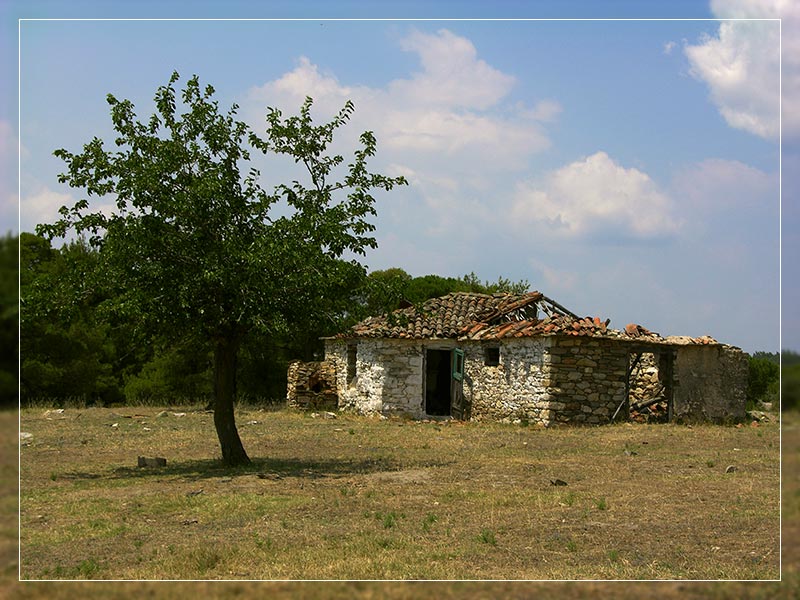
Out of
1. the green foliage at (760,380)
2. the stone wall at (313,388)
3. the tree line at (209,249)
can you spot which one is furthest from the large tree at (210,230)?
the green foliage at (760,380)

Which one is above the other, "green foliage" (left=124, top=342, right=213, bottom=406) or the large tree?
the large tree

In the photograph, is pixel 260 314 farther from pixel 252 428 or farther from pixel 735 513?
pixel 252 428

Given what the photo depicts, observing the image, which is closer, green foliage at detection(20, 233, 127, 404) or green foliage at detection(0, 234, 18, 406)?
green foliage at detection(0, 234, 18, 406)

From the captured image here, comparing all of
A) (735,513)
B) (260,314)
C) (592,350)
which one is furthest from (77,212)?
(592,350)

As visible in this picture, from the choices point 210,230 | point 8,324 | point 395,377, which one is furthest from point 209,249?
point 395,377

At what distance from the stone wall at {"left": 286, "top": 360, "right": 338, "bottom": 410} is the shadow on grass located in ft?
44.2

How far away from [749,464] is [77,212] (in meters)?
12.0

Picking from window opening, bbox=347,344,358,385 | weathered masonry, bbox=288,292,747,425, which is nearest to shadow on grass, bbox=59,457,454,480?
weathered masonry, bbox=288,292,747,425

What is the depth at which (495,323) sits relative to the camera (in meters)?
25.2

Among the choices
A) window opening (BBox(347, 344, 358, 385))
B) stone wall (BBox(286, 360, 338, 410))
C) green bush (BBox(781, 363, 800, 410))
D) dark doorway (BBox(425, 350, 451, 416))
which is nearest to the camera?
green bush (BBox(781, 363, 800, 410))

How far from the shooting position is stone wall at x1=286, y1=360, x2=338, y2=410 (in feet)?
92.8

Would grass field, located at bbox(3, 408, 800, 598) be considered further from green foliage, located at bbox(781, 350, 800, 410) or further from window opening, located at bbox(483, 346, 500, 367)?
window opening, located at bbox(483, 346, 500, 367)

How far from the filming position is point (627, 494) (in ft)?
36.5

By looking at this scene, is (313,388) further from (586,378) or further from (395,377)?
(586,378)
